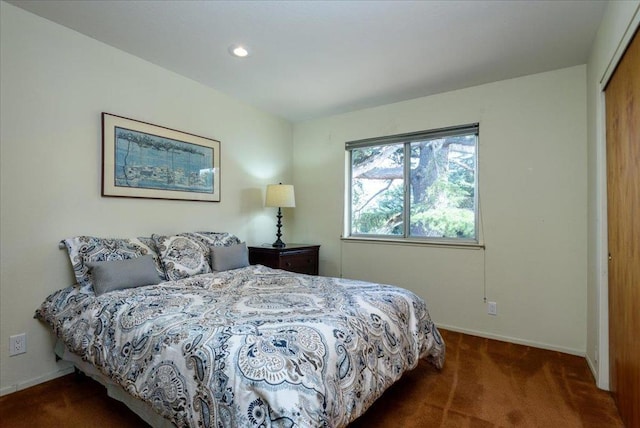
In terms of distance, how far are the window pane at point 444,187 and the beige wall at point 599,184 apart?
931 millimetres

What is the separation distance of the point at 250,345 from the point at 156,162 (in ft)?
7.05

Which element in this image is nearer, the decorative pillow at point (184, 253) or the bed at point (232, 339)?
the bed at point (232, 339)

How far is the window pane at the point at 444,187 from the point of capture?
3.22 meters

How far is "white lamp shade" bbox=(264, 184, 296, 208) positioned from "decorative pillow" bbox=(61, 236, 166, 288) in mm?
1534

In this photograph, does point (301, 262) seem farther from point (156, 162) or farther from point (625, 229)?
point (625, 229)

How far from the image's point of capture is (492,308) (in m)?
3.01

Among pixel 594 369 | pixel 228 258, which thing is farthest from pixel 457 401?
pixel 228 258

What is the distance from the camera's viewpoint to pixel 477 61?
104 inches

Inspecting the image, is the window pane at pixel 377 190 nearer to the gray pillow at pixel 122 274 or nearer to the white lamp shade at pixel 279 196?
the white lamp shade at pixel 279 196

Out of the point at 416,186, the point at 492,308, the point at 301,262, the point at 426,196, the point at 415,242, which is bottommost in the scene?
the point at 492,308

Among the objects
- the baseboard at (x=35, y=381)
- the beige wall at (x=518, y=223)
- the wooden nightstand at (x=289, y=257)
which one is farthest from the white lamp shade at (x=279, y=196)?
the baseboard at (x=35, y=381)

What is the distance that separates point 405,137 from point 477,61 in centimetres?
103

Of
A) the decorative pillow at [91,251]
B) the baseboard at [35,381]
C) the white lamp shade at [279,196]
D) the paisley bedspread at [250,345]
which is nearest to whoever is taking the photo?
the paisley bedspread at [250,345]

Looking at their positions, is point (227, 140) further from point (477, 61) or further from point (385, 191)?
point (477, 61)
